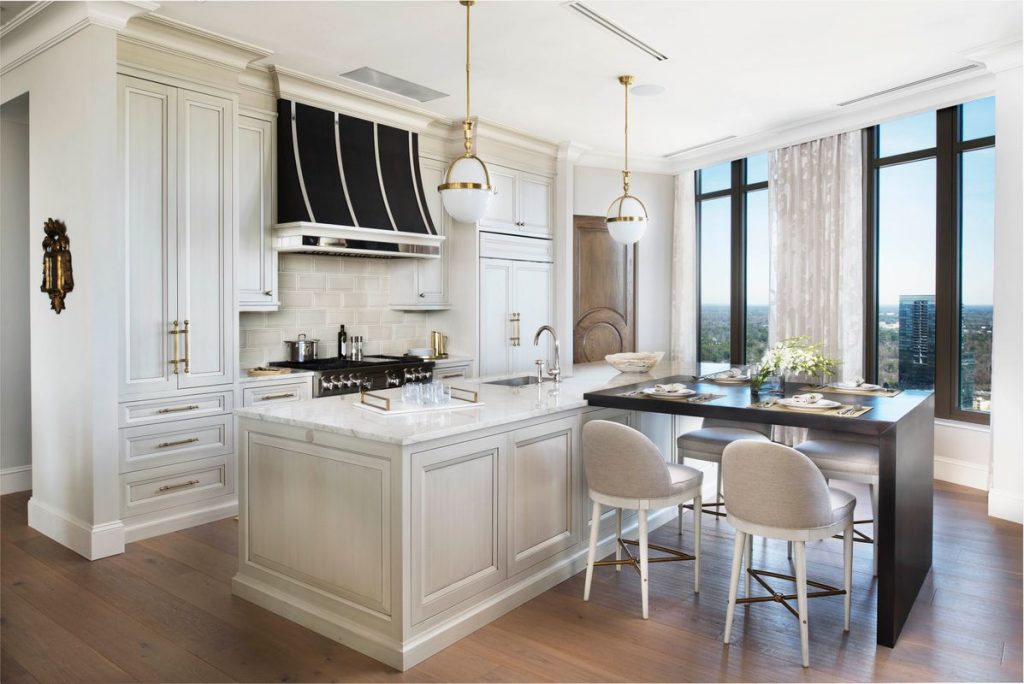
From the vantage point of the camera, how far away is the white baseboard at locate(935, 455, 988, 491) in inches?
193

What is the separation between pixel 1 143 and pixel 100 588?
338 centimetres

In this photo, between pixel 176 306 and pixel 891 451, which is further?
pixel 176 306

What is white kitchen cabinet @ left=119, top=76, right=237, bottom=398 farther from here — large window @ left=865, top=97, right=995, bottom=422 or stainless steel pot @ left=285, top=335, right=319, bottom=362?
large window @ left=865, top=97, right=995, bottom=422

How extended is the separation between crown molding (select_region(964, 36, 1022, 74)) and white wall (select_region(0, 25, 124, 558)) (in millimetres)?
4991

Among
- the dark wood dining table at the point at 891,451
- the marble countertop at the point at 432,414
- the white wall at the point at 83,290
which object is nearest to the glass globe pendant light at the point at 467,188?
the marble countertop at the point at 432,414

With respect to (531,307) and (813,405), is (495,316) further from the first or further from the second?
(813,405)

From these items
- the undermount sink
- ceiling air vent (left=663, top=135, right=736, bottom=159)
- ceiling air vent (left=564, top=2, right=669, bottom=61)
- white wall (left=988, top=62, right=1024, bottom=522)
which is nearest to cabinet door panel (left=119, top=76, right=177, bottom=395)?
the undermount sink

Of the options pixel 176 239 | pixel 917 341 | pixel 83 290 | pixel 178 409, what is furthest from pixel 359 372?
pixel 917 341

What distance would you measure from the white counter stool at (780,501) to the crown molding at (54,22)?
3617mm

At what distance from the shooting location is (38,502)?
13.2 ft

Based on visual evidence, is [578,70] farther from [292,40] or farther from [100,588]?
[100,588]

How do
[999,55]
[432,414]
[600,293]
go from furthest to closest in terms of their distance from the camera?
1. [600,293]
2. [999,55]
3. [432,414]

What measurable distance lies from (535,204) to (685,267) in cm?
187

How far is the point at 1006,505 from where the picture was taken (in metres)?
4.20
